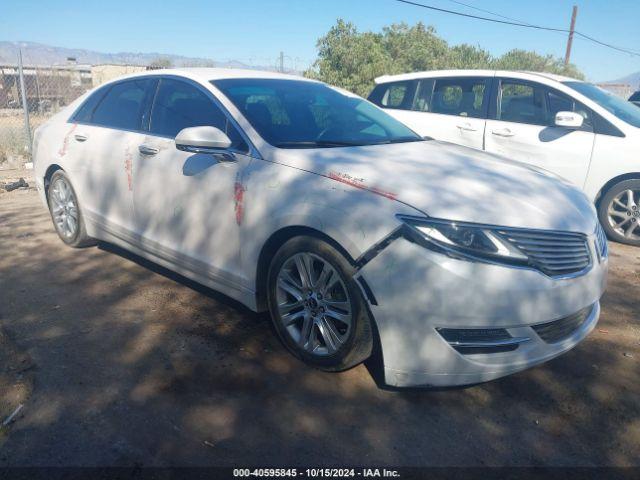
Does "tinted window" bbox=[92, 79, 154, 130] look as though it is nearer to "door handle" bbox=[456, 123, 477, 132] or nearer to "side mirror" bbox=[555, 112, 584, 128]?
"door handle" bbox=[456, 123, 477, 132]

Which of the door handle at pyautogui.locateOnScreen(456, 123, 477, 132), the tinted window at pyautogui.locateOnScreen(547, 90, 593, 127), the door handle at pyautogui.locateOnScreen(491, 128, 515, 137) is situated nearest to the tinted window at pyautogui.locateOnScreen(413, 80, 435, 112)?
the door handle at pyautogui.locateOnScreen(456, 123, 477, 132)

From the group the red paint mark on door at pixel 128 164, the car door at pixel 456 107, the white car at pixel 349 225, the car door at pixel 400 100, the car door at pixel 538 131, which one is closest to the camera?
the white car at pixel 349 225

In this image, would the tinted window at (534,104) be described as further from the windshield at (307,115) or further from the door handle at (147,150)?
the door handle at (147,150)

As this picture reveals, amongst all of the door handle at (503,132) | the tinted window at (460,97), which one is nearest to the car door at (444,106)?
the tinted window at (460,97)

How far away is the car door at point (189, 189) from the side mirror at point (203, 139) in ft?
Result: 0.31

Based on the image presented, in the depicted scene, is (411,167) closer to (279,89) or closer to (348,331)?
(348,331)

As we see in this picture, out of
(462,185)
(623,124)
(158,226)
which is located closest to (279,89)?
(158,226)

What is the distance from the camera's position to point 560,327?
272 cm

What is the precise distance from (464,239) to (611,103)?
467cm

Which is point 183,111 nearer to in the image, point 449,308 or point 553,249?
point 449,308

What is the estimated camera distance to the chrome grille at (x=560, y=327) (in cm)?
263

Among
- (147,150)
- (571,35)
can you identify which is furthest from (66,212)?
(571,35)

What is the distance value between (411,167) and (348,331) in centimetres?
101

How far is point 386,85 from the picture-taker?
7633 mm
